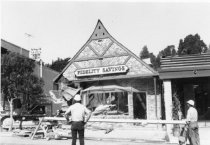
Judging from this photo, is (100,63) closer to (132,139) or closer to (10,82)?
(10,82)

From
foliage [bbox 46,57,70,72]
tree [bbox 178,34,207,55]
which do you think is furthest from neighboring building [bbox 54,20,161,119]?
foliage [bbox 46,57,70,72]

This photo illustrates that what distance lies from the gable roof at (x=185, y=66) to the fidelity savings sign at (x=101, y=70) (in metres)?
3.41

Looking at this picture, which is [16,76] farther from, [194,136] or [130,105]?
[194,136]

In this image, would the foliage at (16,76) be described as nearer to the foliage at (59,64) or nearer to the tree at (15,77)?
the tree at (15,77)

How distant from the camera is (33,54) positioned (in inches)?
1593

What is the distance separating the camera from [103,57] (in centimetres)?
2197

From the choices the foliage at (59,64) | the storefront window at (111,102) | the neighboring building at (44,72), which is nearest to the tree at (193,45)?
the foliage at (59,64)

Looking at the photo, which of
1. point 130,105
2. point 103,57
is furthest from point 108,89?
point 103,57

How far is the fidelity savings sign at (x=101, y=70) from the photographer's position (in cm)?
2116

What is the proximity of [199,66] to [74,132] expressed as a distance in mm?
10109

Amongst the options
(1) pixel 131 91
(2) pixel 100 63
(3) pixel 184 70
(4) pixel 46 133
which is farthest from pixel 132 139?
(2) pixel 100 63

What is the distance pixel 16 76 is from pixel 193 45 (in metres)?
46.8

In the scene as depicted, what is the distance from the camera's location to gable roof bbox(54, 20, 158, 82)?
21.2 meters

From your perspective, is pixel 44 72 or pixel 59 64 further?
pixel 59 64
